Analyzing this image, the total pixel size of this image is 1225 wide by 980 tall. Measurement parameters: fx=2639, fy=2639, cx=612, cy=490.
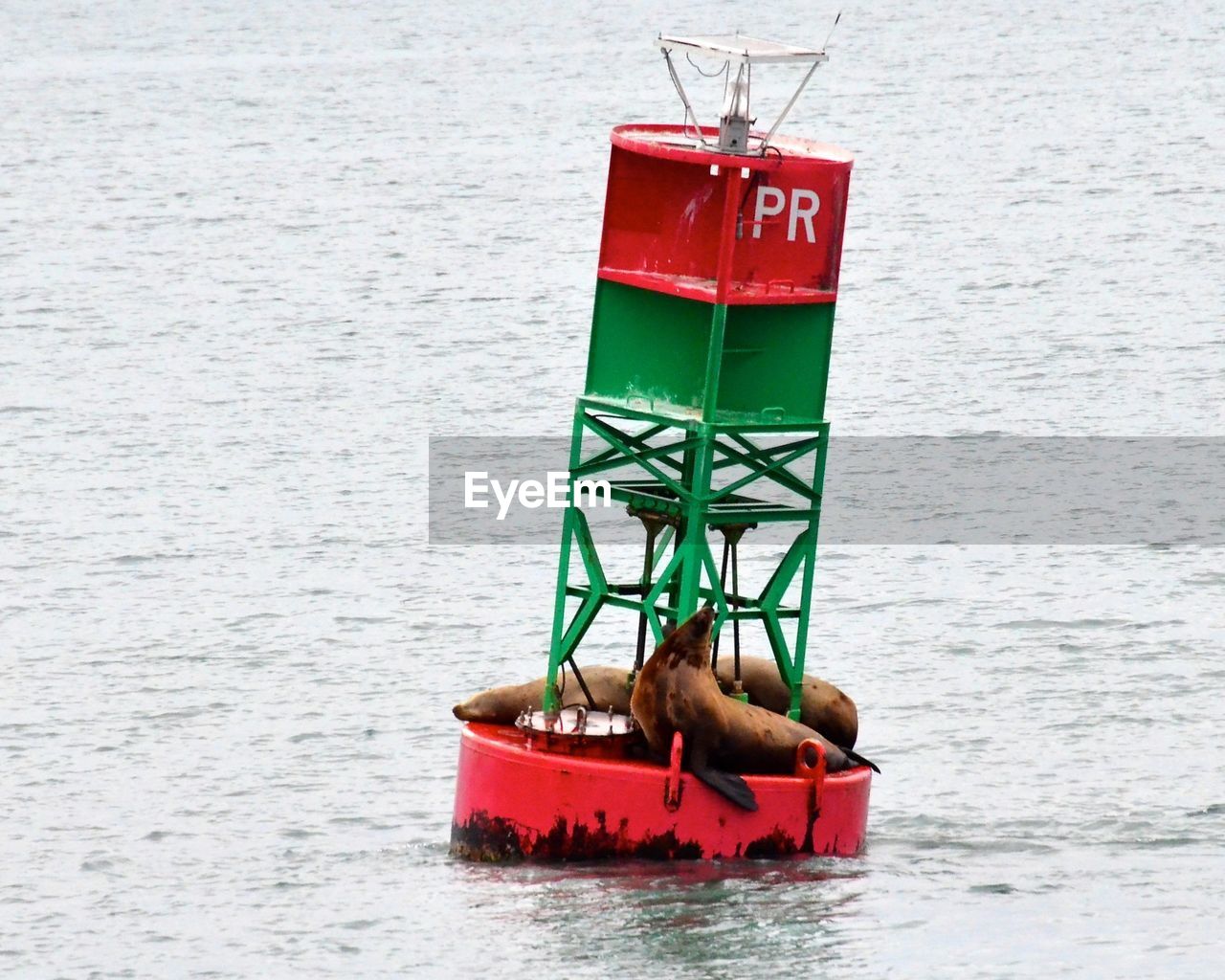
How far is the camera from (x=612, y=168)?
86.6 feet

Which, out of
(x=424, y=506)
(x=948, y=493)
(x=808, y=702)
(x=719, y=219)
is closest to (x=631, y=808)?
(x=808, y=702)

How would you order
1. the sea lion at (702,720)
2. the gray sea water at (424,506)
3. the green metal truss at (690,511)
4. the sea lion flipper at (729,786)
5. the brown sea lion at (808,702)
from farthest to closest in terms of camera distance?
the brown sea lion at (808,702), the gray sea water at (424,506), the green metal truss at (690,511), the sea lion at (702,720), the sea lion flipper at (729,786)

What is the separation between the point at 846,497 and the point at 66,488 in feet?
47.9

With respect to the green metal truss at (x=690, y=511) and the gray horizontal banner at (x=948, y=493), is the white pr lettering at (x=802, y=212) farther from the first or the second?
the gray horizontal banner at (x=948, y=493)

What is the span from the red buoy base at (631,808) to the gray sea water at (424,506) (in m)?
0.48

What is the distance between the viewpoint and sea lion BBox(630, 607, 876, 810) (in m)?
25.8

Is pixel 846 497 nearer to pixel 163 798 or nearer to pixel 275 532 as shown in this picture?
pixel 275 532

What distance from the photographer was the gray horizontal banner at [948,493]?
45.9 metres

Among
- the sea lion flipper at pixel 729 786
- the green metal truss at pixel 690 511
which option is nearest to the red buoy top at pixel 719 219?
the green metal truss at pixel 690 511

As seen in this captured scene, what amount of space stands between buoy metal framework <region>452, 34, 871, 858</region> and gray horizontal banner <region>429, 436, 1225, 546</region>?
50.8 ft

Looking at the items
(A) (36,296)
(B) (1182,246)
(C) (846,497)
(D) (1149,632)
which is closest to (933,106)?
(B) (1182,246)

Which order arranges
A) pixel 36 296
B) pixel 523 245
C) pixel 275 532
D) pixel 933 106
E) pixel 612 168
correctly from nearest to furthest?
pixel 612 168, pixel 275 532, pixel 36 296, pixel 523 245, pixel 933 106

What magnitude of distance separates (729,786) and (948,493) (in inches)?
917

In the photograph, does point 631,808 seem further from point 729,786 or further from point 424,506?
point 424,506
